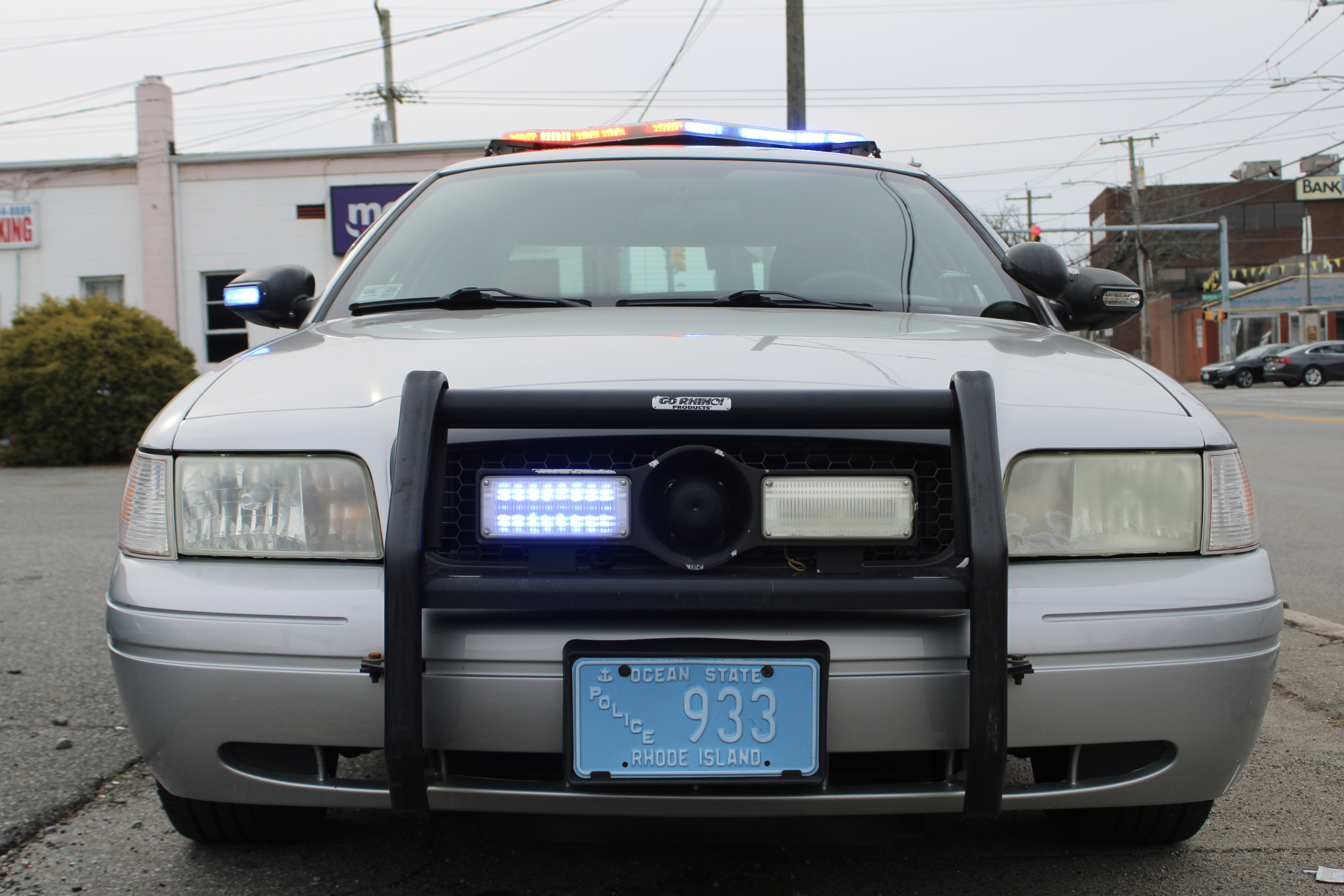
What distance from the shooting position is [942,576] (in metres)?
1.75

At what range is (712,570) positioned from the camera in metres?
1.78

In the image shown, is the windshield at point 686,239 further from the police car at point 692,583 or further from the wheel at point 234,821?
the wheel at point 234,821

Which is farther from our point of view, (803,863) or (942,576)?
(803,863)

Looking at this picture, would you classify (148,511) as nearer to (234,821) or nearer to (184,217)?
(234,821)

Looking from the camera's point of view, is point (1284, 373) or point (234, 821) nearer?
point (234, 821)

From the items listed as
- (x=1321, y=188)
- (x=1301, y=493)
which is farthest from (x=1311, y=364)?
(x=1321, y=188)

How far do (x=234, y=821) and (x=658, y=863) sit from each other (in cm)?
85

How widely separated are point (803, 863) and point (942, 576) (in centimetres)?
90

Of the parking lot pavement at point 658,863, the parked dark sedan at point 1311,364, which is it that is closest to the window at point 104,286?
the parking lot pavement at point 658,863

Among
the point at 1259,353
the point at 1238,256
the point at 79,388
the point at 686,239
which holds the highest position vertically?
the point at 1238,256

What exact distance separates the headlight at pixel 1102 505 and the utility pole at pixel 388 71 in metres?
29.1

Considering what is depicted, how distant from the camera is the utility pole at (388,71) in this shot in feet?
96.1

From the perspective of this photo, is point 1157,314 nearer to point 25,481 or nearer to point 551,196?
point 25,481

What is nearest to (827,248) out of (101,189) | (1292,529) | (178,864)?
(178,864)
